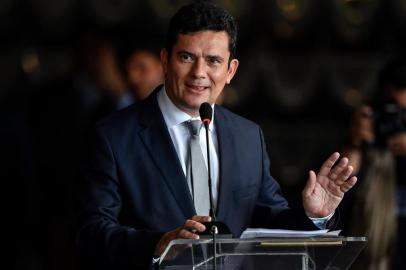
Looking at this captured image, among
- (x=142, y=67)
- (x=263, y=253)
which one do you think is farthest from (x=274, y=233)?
(x=142, y=67)

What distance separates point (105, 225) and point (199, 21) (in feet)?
1.80

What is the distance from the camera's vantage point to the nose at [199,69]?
3.15 meters

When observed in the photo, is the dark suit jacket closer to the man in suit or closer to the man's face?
the man in suit

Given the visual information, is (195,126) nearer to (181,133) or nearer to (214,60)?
(181,133)

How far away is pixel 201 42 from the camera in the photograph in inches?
125

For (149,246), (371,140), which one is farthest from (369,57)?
(149,246)

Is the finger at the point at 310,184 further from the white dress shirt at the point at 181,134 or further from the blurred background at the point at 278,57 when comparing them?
the blurred background at the point at 278,57

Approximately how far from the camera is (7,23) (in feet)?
22.1

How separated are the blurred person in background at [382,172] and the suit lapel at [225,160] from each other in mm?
1527

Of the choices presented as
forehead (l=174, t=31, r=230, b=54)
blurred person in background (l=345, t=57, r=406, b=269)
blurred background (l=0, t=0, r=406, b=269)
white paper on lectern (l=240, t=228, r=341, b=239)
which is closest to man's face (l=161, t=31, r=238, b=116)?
forehead (l=174, t=31, r=230, b=54)

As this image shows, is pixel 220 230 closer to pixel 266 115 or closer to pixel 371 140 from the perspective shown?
pixel 371 140

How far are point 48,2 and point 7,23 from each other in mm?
241

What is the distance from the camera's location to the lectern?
282 centimetres

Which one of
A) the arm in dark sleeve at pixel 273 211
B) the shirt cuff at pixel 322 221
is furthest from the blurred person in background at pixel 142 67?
the shirt cuff at pixel 322 221
